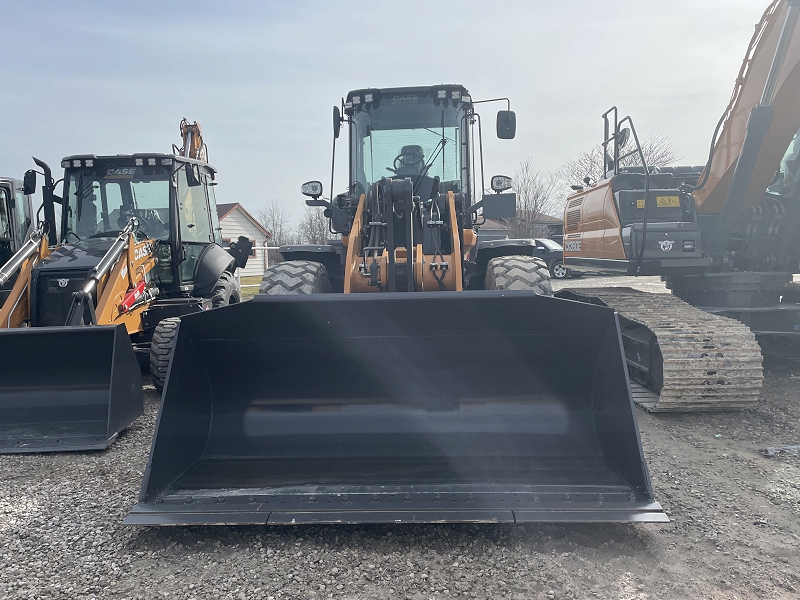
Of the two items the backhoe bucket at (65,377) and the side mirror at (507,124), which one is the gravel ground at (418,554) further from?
the side mirror at (507,124)

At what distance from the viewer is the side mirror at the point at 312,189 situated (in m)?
5.70

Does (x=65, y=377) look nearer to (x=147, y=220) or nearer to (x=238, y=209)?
(x=147, y=220)

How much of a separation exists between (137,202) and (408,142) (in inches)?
128

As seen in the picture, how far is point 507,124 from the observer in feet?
18.2

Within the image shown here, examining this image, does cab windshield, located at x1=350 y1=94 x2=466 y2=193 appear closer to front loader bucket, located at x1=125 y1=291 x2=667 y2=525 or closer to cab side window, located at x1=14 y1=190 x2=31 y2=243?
front loader bucket, located at x1=125 y1=291 x2=667 y2=525

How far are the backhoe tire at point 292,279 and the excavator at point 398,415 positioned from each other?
1420 millimetres

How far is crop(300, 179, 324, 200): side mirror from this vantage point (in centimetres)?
570

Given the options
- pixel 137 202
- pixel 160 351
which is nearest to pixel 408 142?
pixel 160 351

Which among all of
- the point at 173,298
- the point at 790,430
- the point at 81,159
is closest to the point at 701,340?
the point at 790,430

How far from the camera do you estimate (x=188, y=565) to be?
259cm

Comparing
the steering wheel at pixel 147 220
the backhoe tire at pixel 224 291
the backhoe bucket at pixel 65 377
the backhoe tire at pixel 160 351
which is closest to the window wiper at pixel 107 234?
the steering wheel at pixel 147 220

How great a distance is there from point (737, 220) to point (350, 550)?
5199 mm

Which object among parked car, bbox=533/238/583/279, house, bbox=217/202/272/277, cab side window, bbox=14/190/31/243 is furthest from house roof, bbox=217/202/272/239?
cab side window, bbox=14/190/31/243

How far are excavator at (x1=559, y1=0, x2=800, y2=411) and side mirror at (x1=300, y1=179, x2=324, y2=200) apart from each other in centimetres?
298
